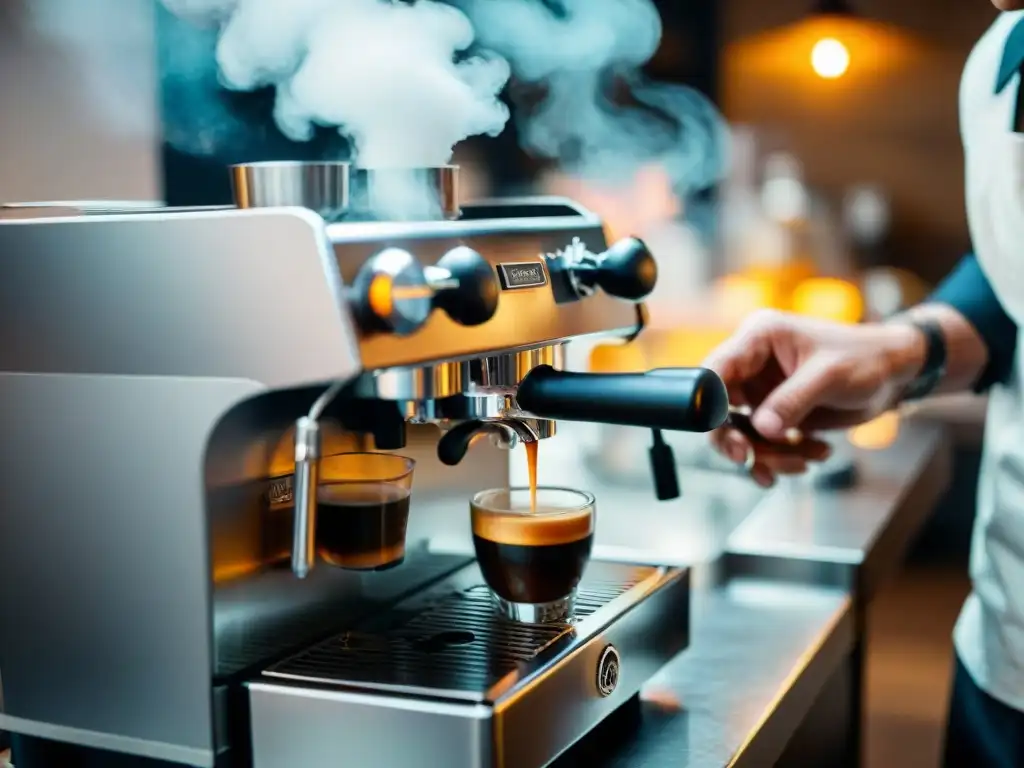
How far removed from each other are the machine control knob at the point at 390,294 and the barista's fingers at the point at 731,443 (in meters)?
0.57

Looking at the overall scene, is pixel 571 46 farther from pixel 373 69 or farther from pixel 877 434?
pixel 877 434

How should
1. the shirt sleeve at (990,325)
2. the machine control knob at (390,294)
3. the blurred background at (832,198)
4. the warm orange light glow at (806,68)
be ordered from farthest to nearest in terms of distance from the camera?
1. the warm orange light glow at (806,68)
2. the blurred background at (832,198)
3. the shirt sleeve at (990,325)
4. the machine control knob at (390,294)

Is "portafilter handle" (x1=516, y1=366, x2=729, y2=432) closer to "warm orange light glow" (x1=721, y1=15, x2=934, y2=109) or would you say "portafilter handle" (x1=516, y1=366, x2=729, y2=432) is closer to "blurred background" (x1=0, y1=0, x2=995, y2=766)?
"blurred background" (x1=0, y1=0, x2=995, y2=766)

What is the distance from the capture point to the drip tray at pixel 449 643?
0.68 meters

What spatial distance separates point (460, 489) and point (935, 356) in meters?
0.64

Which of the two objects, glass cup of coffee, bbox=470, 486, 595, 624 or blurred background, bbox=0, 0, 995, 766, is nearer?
glass cup of coffee, bbox=470, 486, 595, 624

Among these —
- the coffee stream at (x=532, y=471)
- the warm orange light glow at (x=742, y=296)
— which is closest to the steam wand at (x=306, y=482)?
the coffee stream at (x=532, y=471)

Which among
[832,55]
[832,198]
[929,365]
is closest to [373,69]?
[929,365]

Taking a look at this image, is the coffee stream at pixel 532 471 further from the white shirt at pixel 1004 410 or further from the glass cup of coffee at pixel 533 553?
the white shirt at pixel 1004 410

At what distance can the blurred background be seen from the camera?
2.50 m

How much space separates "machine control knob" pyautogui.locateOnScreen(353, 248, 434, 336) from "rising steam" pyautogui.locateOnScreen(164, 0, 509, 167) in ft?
0.68

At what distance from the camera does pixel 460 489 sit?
2.96 feet

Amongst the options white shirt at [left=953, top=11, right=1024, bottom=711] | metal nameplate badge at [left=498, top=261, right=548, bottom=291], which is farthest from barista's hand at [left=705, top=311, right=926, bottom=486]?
metal nameplate badge at [left=498, top=261, right=548, bottom=291]

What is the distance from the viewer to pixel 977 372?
4.30ft
